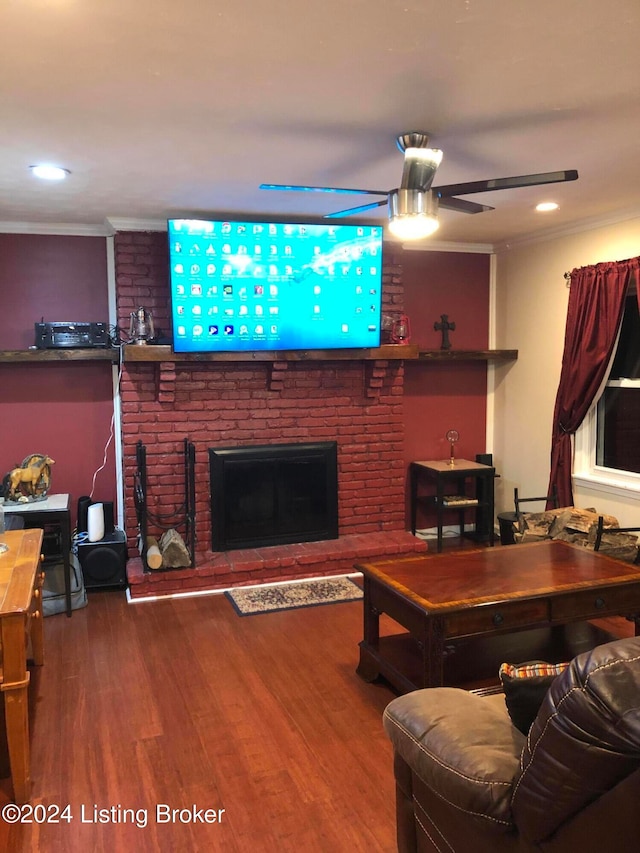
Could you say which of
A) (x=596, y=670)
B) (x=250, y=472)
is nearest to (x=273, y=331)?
(x=250, y=472)

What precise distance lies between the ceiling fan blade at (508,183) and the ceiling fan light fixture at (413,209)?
6 centimetres

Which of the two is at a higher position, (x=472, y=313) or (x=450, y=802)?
(x=472, y=313)

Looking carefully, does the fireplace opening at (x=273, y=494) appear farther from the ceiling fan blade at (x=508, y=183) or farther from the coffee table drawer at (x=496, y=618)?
the ceiling fan blade at (x=508, y=183)

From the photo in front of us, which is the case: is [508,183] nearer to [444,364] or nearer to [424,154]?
[424,154]

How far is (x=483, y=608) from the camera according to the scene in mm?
2736

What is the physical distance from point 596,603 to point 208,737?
1771mm

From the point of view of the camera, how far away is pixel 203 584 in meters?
4.48

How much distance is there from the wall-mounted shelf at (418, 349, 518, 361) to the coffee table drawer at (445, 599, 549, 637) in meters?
2.76

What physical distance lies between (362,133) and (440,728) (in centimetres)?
232

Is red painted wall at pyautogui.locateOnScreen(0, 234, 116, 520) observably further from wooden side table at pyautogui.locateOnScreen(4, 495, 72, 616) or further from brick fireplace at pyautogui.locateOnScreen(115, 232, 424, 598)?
wooden side table at pyautogui.locateOnScreen(4, 495, 72, 616)

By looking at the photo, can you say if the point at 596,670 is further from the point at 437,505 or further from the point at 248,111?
the point at 437,505

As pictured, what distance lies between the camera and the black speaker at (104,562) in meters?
4.38


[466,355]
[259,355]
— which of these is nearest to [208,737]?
[259,355]

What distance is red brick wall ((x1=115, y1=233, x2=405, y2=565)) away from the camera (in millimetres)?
4652
